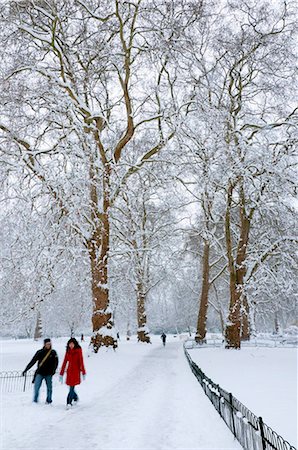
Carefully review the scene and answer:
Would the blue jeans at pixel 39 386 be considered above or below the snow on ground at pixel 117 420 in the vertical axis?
above

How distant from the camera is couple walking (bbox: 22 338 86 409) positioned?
7660mm

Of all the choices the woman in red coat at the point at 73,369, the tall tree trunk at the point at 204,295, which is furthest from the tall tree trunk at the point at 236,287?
the woman in red coat at the point at 73,369

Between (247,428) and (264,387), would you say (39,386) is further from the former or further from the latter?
(264,387)

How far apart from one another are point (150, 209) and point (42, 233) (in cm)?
1895

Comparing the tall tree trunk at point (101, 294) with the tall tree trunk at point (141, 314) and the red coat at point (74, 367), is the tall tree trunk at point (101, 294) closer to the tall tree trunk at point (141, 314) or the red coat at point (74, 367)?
the red coat at point (74, 367)

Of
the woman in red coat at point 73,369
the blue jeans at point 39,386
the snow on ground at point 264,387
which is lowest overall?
the snow on ground at point 264,387

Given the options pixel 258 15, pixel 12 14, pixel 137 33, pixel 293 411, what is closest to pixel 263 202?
pixel 258 15

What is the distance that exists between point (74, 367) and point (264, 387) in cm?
541

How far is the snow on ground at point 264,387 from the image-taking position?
6509 mm

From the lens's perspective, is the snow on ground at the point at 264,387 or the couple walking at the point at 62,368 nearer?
the snow on ground at the point at 264,387

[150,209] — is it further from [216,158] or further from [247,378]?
[247,378]

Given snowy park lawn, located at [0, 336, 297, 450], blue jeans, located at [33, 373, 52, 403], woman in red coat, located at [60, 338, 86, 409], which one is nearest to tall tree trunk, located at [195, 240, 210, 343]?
snowy park lawn, located at [0, 336, 297, 450]

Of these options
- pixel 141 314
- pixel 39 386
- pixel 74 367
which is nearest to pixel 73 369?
pixel 74 367

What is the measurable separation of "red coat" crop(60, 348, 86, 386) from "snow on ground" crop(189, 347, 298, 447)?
358 cm
